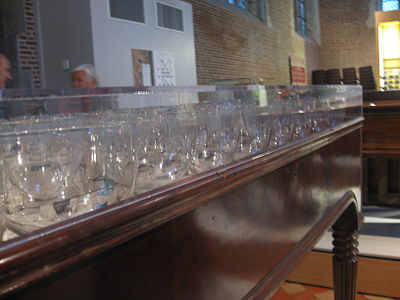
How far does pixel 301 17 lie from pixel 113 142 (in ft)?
47.7

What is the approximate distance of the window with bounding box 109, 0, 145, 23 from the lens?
595cm

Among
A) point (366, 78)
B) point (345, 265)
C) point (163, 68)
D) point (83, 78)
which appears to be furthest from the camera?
point (366, 78)

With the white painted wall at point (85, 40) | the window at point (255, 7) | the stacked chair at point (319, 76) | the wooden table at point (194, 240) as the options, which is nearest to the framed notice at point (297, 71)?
the stacked chair at point (319, 76)

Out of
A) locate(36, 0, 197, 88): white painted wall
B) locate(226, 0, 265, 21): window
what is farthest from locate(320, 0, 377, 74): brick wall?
locate(36, 0, 197, 88): white painted wall

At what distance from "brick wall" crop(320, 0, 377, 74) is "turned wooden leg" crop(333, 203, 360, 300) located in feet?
47.4

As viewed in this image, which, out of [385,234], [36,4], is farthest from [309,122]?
[36,4]

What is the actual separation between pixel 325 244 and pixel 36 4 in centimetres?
495

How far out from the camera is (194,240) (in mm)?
724

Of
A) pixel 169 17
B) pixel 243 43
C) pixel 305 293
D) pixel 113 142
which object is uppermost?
pixel 169 17

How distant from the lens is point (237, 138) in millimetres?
1216

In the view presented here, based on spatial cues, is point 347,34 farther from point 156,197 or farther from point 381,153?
point 156,197

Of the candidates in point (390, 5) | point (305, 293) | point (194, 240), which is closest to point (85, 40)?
point (305, 293)

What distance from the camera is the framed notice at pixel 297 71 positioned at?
42.0 ft

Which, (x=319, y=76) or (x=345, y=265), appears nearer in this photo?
(x=345, y=265)
